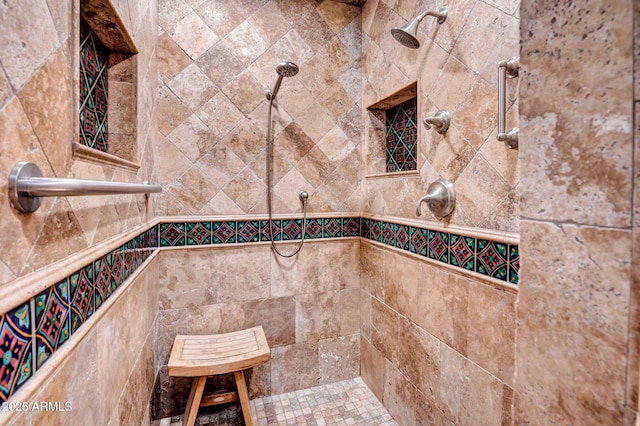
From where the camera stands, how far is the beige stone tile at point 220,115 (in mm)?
2082

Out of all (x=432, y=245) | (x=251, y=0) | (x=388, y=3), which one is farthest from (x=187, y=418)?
(x=388, y=3)

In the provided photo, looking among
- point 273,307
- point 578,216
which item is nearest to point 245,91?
point 273,307

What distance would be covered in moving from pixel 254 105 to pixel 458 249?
155cm

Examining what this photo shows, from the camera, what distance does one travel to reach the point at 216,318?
2.13 metres

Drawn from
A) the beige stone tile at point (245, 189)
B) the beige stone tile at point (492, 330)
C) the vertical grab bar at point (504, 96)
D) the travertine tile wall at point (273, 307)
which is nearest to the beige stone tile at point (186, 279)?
the travertine tile wall at point (273, 307)

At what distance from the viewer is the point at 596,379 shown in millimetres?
417

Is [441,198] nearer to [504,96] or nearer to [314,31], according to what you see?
[504,96]

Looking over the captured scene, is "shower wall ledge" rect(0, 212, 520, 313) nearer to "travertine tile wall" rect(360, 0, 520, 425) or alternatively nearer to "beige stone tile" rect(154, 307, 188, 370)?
"travertine tile wall" rect(360, 0, 520, 425)

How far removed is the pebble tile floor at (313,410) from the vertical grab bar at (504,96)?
70.4 inches

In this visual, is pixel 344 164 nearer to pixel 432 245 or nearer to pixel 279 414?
pixel 432 245

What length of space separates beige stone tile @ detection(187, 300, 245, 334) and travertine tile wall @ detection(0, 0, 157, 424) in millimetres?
749

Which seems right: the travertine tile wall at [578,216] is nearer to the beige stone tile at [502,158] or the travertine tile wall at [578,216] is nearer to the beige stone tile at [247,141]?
the beige stone tile at [502,158]

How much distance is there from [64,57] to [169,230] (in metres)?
1.37

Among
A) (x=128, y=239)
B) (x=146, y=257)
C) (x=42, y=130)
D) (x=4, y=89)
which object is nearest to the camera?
(x=4, y=89)
